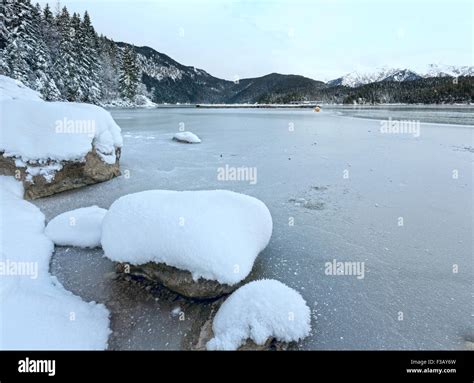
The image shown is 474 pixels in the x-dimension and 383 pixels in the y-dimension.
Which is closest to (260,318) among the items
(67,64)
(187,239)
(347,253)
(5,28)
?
(187,239)

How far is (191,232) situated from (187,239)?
115 mm

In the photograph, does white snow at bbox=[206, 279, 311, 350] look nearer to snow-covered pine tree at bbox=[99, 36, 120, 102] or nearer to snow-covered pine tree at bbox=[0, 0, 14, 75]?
snow-covered pine tree at bbox=[0, 0, 14, 75]

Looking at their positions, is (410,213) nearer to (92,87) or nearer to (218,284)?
(218,284)

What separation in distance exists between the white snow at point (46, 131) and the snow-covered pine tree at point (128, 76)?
65653 mm

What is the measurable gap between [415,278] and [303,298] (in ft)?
5.77

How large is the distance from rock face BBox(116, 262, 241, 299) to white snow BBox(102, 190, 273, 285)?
0.08 meters

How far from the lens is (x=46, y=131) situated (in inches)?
299

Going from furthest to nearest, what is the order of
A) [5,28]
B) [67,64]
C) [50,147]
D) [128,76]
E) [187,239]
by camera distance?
[128,76], [67,64], [5,28], [50,147], [187,239]

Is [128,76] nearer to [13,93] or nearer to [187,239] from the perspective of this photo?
[13,93]

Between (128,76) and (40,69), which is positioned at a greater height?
(128,76)

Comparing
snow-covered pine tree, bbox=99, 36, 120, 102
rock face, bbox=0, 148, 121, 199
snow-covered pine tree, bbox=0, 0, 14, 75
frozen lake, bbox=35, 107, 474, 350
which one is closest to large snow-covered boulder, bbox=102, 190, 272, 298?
frozen lake, bbox=35, 107, 474, 350

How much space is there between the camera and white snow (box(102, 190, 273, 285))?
365 cm

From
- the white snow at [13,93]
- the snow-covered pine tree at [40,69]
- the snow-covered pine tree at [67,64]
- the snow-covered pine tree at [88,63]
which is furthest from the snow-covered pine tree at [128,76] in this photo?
the white snow at [13,93]

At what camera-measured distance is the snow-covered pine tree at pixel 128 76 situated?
65312 mm
